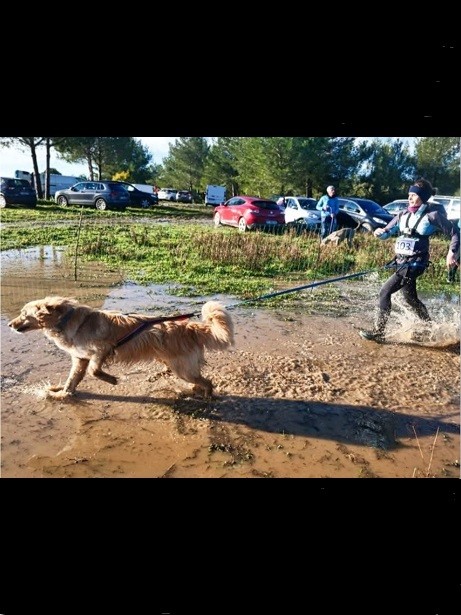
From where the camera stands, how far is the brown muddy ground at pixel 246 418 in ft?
11.3

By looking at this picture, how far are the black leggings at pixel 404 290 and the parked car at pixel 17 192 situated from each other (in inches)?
521

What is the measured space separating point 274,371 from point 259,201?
10613mm

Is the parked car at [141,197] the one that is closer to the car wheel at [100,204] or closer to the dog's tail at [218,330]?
the car wheel at [100,204]

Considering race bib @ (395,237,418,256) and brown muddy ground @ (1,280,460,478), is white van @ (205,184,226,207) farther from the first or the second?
brown muddy ground @ (1,280,460,478)

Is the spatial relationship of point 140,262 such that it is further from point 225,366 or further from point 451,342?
point 451,342

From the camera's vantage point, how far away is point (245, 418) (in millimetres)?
4086

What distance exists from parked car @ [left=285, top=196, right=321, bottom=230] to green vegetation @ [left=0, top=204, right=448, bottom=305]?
8.44 ft

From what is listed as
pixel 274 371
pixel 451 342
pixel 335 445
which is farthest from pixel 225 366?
pixel 451 342

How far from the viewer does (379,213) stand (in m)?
17.0

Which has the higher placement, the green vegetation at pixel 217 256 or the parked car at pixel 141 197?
the parked car at pixel 141 197

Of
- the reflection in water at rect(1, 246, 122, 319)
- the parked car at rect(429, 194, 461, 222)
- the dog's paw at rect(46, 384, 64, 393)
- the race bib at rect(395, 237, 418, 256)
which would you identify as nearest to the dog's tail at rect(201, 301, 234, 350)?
the dog's paw at rect(46, 384, 64, 393)

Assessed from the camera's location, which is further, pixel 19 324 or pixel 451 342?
pixel 451 342

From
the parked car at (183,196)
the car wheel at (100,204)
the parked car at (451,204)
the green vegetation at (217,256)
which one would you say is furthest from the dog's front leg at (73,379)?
the parked car at (183,196)

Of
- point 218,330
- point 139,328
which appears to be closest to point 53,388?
point 139,328
